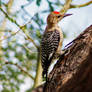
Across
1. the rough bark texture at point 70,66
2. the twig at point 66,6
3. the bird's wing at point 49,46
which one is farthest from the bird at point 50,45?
the rough bark texture at point 70,66

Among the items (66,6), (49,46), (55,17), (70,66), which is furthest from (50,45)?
(70,66)

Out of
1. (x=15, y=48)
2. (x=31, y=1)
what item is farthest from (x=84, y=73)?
(x=15, y=48)

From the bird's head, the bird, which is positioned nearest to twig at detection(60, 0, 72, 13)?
the bird's head

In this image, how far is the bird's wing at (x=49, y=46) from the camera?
21.4ft

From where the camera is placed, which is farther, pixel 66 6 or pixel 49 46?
pixel 66 6

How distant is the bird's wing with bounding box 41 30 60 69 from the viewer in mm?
6508

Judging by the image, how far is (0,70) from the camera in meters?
9.06

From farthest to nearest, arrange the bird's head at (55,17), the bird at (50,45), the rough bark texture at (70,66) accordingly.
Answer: the bird's head at (55,17) → the bird at (50,45) → the rough bark texture at (70,66)

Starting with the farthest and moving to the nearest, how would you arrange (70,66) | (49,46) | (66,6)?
(66,6) < (49,46) < (70,66)

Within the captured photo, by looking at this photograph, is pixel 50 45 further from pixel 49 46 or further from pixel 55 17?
pixel 55 17

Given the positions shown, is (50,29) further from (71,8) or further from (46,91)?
(46,91)

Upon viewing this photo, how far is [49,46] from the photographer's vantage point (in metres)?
6.70

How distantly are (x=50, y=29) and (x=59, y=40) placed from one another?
0.75 metres

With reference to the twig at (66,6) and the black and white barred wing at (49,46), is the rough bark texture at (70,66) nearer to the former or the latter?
the black and white barred wing at (49,46)
